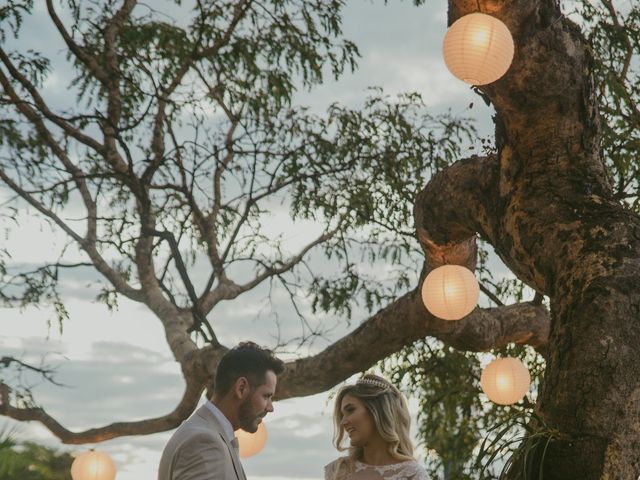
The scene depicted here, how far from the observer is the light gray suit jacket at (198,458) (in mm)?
2578

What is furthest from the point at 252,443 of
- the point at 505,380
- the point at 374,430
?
the point at 374,430

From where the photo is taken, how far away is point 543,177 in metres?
3.77

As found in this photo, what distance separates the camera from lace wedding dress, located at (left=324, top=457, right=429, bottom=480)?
3805mm

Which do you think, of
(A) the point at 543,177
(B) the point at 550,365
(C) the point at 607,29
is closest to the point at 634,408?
(B) the point at 550,365

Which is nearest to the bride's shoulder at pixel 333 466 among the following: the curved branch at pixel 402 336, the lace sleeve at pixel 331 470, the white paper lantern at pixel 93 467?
the lace sleeve at pixel 331 470

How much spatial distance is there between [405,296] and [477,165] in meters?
1.66

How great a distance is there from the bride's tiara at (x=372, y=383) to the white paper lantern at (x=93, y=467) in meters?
3.35

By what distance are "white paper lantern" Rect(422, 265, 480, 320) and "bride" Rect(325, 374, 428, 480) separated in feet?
4.97

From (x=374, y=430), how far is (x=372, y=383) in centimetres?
17

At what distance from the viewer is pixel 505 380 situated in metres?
6.05

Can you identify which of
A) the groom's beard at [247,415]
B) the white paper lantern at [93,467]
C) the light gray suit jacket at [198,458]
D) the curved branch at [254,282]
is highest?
the curved branch at [254,282]

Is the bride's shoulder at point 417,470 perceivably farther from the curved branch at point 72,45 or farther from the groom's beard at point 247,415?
the curved branch at point 72,45

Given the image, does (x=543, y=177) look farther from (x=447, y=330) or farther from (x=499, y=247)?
(x=447, y=330)

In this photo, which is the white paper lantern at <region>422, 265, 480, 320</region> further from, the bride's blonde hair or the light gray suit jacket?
the light gray suit jacket
